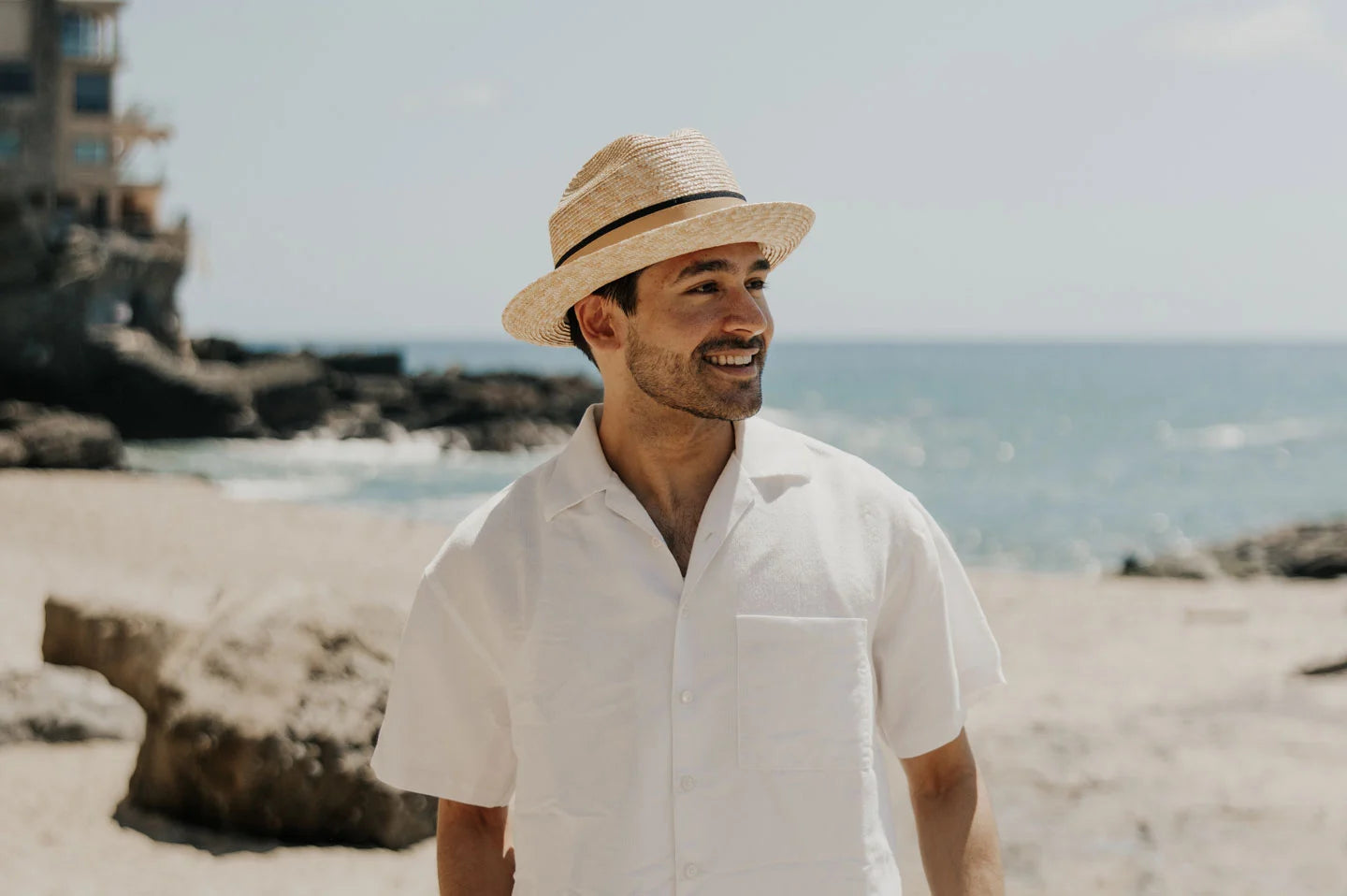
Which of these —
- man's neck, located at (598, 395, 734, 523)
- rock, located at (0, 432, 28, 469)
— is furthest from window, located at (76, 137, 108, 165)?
man's neck, located at (598, 395, 734, 523)

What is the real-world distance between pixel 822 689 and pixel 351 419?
45.2 metres

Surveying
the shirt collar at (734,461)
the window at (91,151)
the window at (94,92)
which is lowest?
the shirt collar at (734,461)

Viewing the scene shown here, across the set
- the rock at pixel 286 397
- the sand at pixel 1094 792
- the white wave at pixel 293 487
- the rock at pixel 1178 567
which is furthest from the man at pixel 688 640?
the rock at pixel 286 397

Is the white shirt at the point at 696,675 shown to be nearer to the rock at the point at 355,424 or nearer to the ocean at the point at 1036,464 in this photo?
the ocean at the point at 1036,464

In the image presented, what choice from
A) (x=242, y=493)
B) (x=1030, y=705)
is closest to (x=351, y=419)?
(x=242, y=493)

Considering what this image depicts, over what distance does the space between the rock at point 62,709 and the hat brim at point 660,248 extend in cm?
529

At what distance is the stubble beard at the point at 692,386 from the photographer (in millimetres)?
2033

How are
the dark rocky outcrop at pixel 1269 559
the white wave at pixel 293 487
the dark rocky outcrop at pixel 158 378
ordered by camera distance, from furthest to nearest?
the dark rocky outcrop at pixel 158 378, the white wave at pixel 293 487, the dark rocky outcrop at pixel 1269 559

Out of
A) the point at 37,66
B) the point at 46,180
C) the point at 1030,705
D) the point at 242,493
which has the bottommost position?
the point at 242,493

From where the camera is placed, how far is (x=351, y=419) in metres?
45.7

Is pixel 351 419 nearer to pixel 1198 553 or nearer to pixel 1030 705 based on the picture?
pixel 1198 553

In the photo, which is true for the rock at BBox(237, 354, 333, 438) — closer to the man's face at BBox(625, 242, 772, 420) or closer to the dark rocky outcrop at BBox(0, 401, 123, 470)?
the dark rocky outcrop at BBox(0, 401, 123, 470)

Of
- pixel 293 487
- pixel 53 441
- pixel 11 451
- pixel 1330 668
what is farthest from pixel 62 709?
pixel 293 487

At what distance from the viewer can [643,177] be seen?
2.13 m
